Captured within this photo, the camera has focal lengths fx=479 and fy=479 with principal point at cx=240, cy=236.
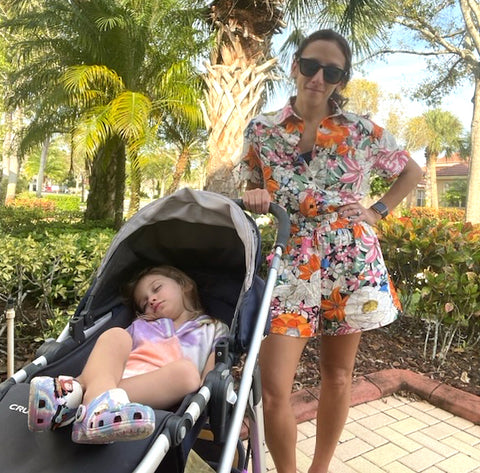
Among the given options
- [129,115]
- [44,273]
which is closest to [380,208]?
[44,273]

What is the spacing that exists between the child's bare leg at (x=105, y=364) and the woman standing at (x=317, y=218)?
64 cm

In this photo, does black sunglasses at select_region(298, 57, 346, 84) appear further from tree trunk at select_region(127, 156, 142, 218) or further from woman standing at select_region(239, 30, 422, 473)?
tree trunk at select_region(127, 156, 142, 218)

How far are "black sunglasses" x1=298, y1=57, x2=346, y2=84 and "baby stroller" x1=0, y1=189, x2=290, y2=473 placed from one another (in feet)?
2.07

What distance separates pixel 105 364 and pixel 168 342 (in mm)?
449

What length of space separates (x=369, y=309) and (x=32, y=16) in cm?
895

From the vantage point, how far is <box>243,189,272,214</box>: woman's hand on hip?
2.15 meters

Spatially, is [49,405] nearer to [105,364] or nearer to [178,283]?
Result: [105,364]

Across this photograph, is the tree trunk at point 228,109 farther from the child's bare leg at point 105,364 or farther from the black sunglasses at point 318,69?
the child's bare leg at point 105,364

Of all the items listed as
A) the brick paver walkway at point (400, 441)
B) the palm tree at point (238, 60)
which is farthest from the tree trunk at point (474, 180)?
the brick paver walkway at point (400, 441)

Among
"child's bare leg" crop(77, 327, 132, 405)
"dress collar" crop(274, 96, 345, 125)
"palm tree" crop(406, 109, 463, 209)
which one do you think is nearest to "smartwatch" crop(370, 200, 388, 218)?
"dress collar" crop(274, 96, 345, 125)

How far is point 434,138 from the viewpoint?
4084 centimetres

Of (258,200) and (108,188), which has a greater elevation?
(108,188)

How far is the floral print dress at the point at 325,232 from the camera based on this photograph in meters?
2.17

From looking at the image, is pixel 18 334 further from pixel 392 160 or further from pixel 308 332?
pixel 392 160
